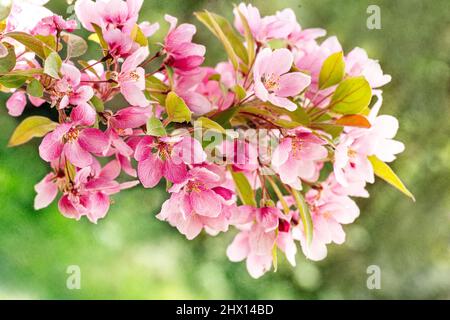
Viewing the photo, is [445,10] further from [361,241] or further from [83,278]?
[83,278]

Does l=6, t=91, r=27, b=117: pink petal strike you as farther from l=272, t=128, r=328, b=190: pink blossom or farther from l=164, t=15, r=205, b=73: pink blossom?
l=272, t=128, r=328, b=190: pink blossom

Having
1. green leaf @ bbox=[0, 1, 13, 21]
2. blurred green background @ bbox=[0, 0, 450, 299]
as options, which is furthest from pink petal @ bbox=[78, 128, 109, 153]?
blurred green background @ bbox=[0, 0, 450, 299]

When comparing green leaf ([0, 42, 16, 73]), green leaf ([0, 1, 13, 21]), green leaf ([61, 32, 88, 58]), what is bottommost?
green leaf ([0, 42, 16, 73])

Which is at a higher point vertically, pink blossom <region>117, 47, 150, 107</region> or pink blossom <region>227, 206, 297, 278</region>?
pink blossom <region>117, 47, 150, 107</region>

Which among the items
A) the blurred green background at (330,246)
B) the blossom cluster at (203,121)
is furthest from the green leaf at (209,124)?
the blurred green background at (330,246)

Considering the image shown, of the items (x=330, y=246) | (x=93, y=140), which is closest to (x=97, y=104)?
(x=93, y=140)

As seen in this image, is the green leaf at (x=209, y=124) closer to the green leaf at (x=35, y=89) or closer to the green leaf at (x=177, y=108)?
the green leaf at (x=177, y=108)
